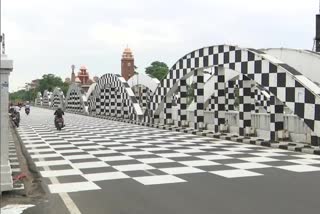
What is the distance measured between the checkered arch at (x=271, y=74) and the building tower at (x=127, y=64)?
153ft

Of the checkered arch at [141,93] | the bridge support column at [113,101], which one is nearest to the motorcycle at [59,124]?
the bridge support column at [113,101]

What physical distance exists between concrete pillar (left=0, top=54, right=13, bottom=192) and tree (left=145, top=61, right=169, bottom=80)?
185ft

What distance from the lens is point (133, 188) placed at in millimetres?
6160

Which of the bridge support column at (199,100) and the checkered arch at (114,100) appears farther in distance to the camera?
the checkered arch at (114,100)

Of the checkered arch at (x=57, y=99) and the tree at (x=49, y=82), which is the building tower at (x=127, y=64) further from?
the tree at (x=49, y=82)

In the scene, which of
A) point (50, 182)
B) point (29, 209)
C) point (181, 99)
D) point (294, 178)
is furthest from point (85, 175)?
point (181, 99)

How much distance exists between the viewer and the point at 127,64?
6353 centimetres

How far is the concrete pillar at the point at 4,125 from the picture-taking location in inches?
225

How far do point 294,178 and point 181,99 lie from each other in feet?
36.2

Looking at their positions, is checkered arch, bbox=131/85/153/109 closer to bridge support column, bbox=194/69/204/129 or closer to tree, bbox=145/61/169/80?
bridge support column, bbox=194/69/204/129

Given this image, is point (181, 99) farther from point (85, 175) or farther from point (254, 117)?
point (85, 175)

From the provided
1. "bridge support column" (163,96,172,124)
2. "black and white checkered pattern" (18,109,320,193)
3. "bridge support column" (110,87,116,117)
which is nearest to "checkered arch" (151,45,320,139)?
"black and white checkered pattern" (18,109,320,193)

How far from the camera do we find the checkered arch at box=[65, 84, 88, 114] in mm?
34819

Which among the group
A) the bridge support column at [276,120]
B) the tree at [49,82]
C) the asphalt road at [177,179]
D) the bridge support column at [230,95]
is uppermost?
the tree at [49,82]
